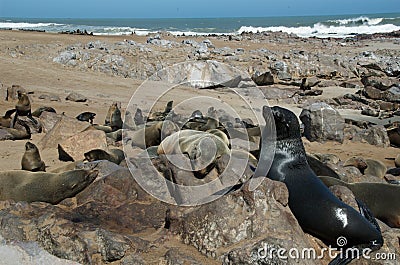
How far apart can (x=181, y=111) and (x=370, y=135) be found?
3.95 metres

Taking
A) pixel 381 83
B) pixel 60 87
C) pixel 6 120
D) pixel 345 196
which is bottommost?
pixel 60 87

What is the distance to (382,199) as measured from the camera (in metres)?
4.66

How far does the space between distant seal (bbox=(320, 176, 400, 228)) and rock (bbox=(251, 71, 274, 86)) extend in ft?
37.1

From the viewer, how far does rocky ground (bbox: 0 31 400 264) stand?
10.3 ft

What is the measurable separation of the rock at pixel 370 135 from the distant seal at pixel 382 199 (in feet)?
15.4

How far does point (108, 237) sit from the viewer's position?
3139 millimetres

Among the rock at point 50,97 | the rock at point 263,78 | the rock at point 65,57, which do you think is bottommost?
the rock at point 50,97

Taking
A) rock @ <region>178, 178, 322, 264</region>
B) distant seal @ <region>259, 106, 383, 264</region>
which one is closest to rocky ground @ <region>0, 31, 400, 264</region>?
rock @ <region>178, 178, 322, 264</region>

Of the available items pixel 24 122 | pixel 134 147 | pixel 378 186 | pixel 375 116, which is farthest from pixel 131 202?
pixel 375 116

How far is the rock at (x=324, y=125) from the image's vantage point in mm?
9172

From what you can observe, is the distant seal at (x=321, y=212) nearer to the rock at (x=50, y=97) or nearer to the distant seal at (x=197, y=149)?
the distant seal at (x=197, y=149)

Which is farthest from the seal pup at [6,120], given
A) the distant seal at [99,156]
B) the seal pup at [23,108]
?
the distant seal at [99,156]

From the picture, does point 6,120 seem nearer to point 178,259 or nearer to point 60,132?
point 60,132

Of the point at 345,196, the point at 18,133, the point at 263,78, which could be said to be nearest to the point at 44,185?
the point at 345,196
